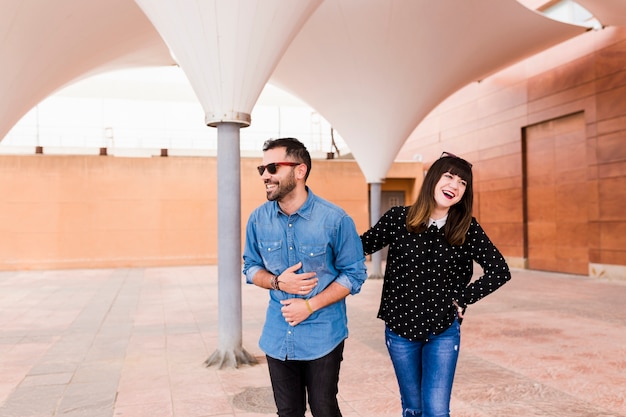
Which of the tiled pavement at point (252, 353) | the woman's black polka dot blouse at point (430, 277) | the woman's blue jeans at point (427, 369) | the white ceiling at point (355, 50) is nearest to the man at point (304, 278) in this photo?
the woman's black polka dot blouse at point (430, 277)

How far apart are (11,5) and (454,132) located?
16.2m

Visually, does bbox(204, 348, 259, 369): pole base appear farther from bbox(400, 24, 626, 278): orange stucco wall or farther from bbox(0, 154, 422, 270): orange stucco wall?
bbox(0, 154, 422, 270): orange stucco wall

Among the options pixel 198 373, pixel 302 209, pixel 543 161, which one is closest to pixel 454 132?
pixel 543 161

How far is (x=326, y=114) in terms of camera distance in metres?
13.5

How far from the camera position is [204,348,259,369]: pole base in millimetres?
5625

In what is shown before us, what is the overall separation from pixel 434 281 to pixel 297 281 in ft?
2.33

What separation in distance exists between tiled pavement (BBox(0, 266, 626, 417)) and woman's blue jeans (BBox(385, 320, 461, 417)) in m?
1.68

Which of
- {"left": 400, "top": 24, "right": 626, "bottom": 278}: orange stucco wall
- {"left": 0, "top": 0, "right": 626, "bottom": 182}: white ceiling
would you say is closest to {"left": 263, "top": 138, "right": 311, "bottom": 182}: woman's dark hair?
{"left": 0, "top": 0, "right": 626, "bottom": 182}: white ceiling

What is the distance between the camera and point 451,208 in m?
2.60

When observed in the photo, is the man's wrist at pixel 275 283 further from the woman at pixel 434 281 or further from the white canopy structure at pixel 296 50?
the white canopy structure at pixel 296 50

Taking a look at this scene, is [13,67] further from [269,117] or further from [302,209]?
[269,117]

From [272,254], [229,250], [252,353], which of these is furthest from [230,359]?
[272,254]

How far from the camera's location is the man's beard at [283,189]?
7.69 feet

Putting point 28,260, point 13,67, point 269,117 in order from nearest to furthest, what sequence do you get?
point 13,67 < point 28,260 < point 269,117
